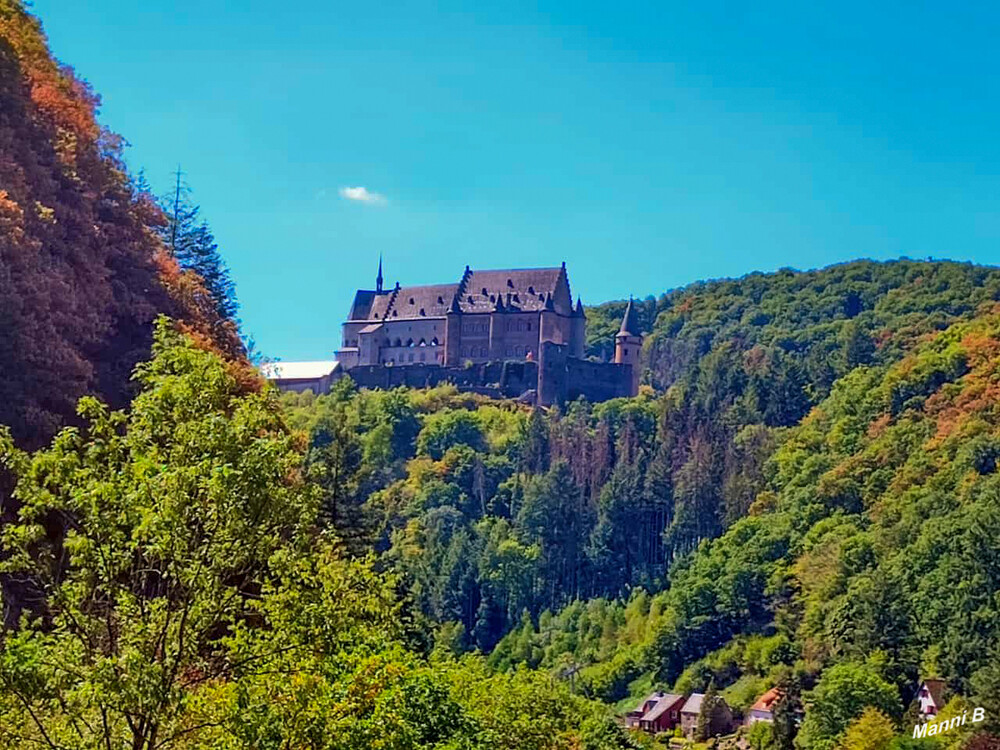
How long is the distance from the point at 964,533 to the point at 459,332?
206 feet

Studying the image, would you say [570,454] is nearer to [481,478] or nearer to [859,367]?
[481,478]

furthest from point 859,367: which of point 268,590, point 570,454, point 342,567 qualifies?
point 268,590

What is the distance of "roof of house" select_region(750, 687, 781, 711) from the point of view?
7859 cm

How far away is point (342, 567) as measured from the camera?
29.3m

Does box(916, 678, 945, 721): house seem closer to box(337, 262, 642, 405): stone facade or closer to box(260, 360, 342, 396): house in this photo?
Answer: box(337, 262, 642, 405): stone facade

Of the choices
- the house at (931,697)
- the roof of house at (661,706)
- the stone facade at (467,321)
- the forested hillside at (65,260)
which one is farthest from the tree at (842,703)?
the stone facade at (467,321)

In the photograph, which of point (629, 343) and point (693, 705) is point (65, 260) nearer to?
point (693, 705)

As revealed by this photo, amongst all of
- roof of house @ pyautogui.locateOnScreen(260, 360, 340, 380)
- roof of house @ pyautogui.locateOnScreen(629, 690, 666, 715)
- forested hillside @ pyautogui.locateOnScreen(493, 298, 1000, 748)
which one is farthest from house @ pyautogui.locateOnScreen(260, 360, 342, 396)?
roof of house @ pyautogui.locateOnScreen(629, 690, 666, 715)

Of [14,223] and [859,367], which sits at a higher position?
[859,367]

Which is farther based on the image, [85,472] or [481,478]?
[481,478]

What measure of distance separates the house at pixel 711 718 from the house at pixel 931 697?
11226 millimetres

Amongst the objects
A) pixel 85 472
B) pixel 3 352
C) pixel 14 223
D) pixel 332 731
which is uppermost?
pixel 14 223

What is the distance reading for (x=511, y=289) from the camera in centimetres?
14025

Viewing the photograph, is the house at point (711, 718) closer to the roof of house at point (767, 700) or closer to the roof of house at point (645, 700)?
the roof of house at point (767, 700)
